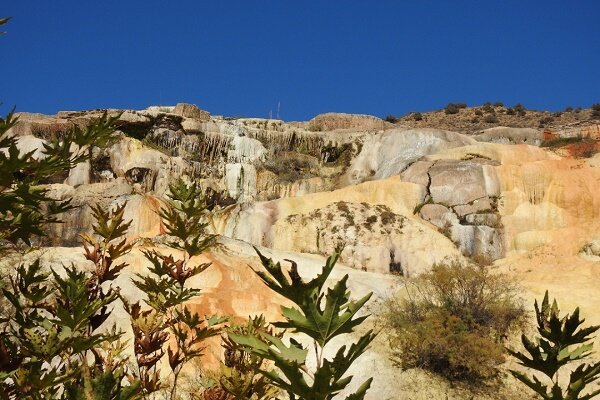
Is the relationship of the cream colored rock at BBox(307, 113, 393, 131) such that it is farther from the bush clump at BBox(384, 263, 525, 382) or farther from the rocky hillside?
the bush clump at BBox(384, 263, 525, 382)

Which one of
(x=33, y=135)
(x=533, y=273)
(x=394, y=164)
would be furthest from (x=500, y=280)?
(x=33, y=135)

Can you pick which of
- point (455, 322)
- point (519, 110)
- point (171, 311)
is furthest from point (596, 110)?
point (171, 311)

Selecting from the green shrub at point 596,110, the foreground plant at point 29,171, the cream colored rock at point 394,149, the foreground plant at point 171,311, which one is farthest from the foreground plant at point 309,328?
the green shrub at point 596,110

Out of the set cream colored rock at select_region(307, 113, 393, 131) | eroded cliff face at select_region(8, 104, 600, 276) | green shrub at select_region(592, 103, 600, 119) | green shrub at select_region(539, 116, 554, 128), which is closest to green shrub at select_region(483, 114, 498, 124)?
green shrub at select_region(539, 116, 554, 128)

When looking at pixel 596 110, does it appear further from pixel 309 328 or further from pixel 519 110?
pixel 309 328

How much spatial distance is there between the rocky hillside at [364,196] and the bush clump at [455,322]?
1.03 metres

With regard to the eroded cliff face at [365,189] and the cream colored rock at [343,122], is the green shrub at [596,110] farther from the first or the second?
the cream colored rock at [343,122]

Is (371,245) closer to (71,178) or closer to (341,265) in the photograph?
(341,265)

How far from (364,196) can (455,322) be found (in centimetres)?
1113

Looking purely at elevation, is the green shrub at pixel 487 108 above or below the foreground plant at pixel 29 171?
above

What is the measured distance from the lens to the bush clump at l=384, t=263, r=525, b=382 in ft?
39.3

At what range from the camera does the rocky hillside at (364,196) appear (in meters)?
18.3

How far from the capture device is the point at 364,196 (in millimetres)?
23531

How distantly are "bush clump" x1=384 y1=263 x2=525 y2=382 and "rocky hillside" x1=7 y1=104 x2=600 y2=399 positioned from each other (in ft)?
3.39
